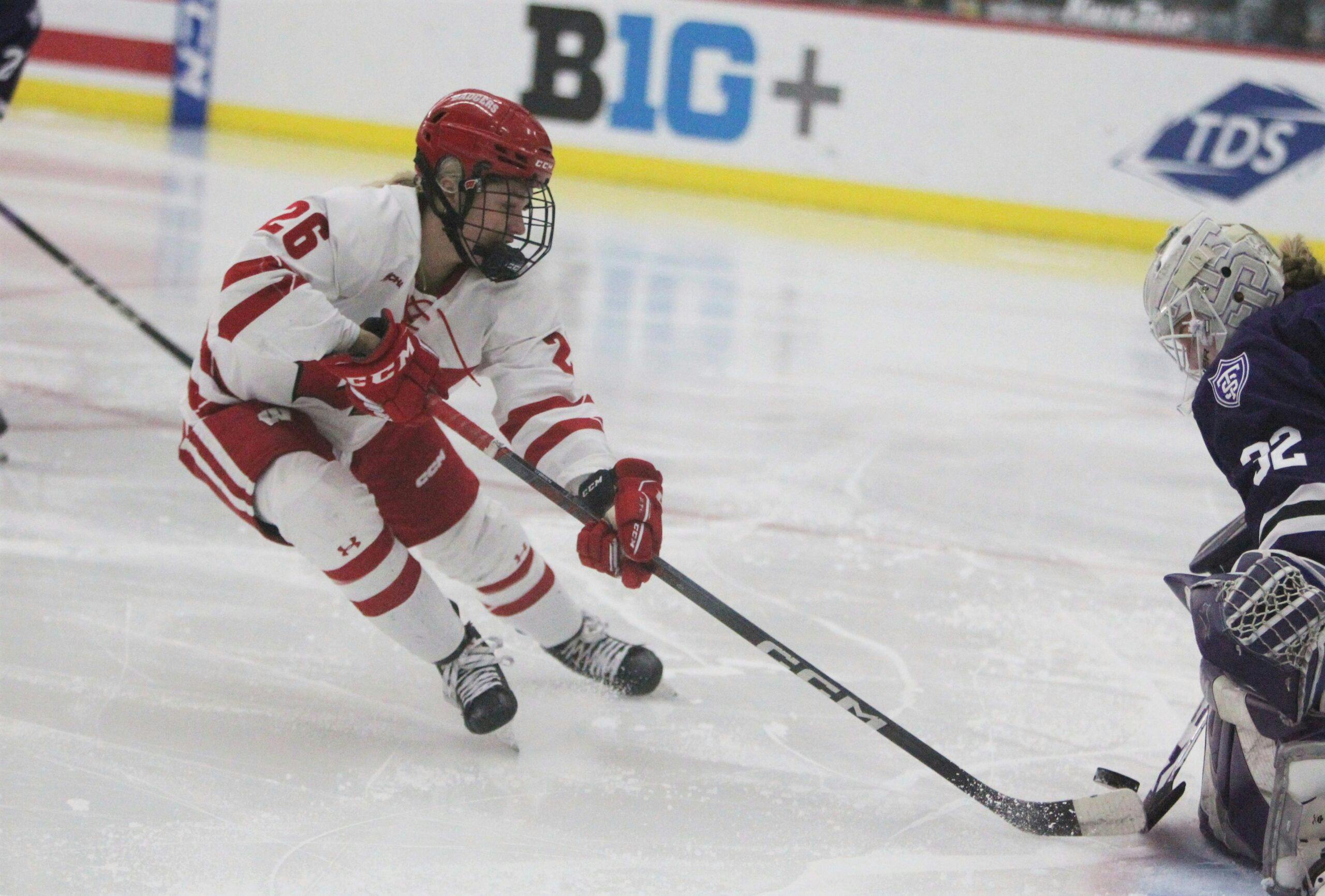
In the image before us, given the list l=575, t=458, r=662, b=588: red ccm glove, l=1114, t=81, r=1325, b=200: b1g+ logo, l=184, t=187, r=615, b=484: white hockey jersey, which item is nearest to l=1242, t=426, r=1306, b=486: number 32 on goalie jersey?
l=575, t=458, r=662, b=588: red ccm glove

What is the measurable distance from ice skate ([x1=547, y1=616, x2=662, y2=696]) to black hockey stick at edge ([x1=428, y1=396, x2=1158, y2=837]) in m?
0.33

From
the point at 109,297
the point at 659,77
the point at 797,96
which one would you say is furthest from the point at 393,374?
the point at 659,77

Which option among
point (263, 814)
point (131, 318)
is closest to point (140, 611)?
point (263, 814)

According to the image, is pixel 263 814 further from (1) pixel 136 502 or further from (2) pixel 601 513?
(1) pixel 136 502

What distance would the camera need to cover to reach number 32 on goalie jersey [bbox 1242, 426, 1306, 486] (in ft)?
5.83

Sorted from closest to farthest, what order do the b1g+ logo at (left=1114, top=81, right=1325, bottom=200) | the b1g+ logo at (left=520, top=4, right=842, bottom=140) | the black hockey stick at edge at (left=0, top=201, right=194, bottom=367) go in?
the black hockey stick at edge at (left=0, top=201, right=194, bottom=367) → the b1g+ logo at (left=1114, top=81, right=1325, bottom=200) → the b1g+ logo at (left=520, top=4, right=842, bottom=140)

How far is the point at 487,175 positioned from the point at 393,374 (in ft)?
1.00

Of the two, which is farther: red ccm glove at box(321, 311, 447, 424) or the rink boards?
the rink boards

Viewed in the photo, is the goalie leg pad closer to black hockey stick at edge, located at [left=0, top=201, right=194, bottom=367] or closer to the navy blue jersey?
the navy blue jersey

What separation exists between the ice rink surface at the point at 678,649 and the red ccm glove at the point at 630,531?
11.4 inches

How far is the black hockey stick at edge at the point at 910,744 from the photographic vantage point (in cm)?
212

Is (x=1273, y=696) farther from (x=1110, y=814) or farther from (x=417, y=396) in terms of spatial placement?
(x=417, y=396)

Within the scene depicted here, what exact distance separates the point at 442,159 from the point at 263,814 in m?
0.92

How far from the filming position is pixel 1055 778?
234 centimetres
